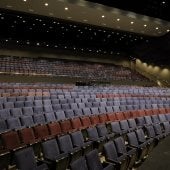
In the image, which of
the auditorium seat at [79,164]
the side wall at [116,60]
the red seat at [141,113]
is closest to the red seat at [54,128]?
the auditorium seat at [79,164]

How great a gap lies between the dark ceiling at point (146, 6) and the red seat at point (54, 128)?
23.3 ft

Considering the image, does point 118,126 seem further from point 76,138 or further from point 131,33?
point 131,33

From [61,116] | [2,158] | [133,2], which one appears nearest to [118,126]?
[61,116]

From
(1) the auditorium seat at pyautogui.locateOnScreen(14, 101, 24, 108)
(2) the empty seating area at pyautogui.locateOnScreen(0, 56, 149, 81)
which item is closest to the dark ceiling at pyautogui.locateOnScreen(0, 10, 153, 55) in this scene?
(2) the empty seating area at pyautogui.locateOnScreen(0, 56, 149, 81)

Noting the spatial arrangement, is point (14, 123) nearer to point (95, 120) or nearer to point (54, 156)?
point (54, 156)

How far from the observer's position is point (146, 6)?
10.2 m

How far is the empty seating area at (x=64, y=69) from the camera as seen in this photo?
11.3m

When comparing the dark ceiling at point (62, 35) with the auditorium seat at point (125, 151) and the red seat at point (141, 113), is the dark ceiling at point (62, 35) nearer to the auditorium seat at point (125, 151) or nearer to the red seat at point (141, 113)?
the red seat at point (141, 113)

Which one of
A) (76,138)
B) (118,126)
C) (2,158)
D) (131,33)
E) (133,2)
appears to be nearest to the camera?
(2,158)

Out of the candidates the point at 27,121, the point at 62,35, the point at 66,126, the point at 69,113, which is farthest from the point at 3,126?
the point at 62,35

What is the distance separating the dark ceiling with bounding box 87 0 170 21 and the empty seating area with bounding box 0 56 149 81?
11.7 feet

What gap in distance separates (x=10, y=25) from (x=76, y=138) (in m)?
10.9

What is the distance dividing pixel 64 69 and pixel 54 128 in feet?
33.2

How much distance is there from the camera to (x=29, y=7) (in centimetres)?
987
